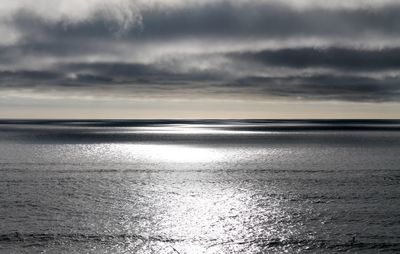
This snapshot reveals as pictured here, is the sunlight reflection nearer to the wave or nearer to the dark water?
the dark water

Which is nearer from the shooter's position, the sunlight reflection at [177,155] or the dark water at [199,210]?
the dark water at [199,210]

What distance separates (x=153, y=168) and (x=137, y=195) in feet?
76.5

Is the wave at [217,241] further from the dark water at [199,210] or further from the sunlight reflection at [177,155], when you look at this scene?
the sunlight reflection at [177,155]

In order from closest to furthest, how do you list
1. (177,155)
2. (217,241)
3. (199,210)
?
1. (217,241)
2. (199,210)
3. (177,155)

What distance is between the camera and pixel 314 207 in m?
34.5

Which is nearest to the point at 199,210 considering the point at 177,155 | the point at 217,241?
the point at 217,241

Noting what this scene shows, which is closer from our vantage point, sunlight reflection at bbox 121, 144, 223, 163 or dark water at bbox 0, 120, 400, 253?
dark water at bbox 0, 120, 400, 253

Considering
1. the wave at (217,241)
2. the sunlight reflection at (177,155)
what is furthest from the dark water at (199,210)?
the sunlight reflection at (177,155)

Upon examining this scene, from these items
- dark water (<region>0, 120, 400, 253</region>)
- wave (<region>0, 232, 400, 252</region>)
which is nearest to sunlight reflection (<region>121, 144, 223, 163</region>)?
dark water (<region>0, 120, 400, 253</region>)

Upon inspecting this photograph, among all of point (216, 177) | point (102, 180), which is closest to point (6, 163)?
point (102, 180)

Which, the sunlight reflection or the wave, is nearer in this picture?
the wave

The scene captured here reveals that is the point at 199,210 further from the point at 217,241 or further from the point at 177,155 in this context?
the point at 177,155

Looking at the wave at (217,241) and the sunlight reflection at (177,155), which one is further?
the sunlight reflection at (177,155)

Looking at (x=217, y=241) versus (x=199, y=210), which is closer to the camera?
(x=217, y=241)
